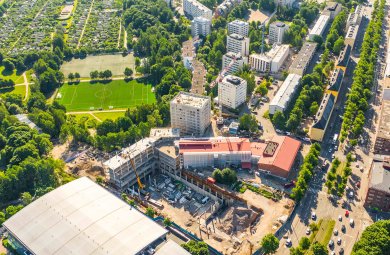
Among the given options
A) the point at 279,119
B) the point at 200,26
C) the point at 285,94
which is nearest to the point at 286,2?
the point at 200,26

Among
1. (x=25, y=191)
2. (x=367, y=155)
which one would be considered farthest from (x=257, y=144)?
(x=25, y=191)

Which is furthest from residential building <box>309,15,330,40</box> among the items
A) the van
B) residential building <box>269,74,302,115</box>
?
the van

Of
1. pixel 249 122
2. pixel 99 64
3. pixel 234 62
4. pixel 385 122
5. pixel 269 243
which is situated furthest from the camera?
pixel 99 64

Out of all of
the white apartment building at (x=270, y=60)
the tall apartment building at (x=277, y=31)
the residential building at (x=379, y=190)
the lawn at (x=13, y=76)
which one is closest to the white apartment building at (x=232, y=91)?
the white apartment building at (x=270, y=60)

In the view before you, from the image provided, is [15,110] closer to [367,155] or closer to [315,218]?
[315,218]

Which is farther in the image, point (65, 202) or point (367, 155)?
point (367, 155)

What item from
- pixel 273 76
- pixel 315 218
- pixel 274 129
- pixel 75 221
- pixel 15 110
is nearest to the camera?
pixel 75 221

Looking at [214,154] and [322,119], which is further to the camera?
[322,119]

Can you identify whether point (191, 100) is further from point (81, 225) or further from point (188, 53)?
point (81, 225)
